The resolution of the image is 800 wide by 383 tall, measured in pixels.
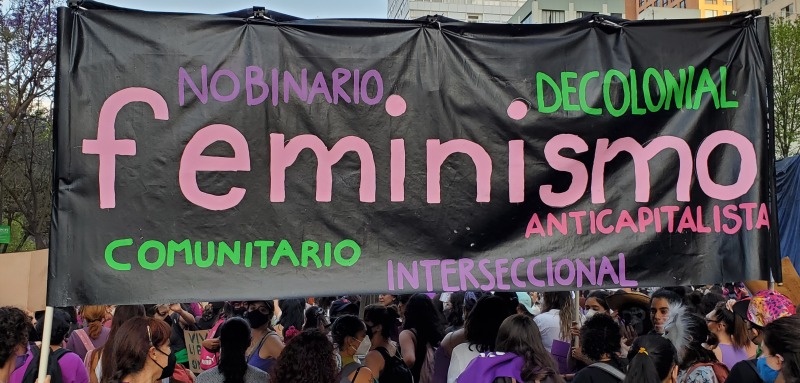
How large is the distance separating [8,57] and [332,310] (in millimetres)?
19818

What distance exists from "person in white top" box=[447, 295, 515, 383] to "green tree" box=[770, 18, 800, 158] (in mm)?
25664

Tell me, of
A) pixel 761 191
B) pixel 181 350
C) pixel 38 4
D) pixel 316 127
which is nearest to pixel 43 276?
pixel 181 350

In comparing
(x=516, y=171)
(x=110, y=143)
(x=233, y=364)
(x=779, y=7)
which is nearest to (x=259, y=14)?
(x=110, y=143)

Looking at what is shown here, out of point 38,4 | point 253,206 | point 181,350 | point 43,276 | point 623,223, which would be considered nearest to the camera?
point 253,206

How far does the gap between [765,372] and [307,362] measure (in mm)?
2510

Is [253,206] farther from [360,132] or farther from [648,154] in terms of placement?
[648,154]

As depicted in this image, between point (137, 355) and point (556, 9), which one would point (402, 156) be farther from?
point (556, 9)

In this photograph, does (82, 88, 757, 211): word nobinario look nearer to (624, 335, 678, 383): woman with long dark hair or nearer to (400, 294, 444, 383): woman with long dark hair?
(624, 335, 678, 383): woman with long dark hair

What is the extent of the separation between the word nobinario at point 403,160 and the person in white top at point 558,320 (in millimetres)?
2936

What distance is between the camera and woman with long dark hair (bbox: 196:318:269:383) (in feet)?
14.9

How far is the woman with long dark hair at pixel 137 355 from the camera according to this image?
409 cm

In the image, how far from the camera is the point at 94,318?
260 inches

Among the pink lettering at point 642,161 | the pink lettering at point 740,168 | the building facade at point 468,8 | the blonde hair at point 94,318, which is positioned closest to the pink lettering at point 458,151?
the pink lettering at point 642,161

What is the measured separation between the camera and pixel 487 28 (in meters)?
4.05
